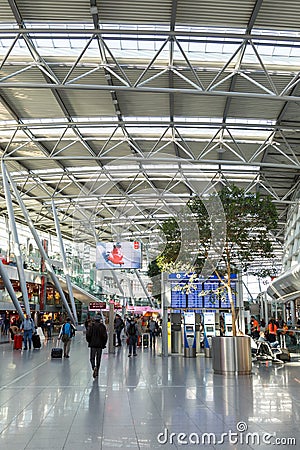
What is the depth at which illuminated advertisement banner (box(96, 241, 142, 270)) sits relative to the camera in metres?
28.1

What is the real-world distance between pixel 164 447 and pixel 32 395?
5.04 m

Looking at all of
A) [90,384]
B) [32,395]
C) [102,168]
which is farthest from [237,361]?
[102,168]

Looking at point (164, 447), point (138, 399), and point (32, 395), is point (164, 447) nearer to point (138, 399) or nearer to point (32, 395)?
point (138, 399)

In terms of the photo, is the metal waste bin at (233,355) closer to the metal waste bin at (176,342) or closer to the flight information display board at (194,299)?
the flight information display board at (194,299)

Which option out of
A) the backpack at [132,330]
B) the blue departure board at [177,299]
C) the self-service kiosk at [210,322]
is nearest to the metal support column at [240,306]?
the self-service kiosk at [210,322]

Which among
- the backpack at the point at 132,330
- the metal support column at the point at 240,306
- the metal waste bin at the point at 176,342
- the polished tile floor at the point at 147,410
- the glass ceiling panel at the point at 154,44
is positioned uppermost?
the glass ceiling panel at the point at 154,44

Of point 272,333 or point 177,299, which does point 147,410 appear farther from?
point 272,333

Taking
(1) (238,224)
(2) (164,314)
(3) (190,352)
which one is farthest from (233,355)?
(2) (164,314)

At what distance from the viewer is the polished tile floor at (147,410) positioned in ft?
20.6

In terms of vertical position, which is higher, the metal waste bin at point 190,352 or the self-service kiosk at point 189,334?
the self-service kiosk at point 189,334

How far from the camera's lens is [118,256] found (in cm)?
2845

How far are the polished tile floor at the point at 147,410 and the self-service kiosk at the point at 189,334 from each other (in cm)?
739
